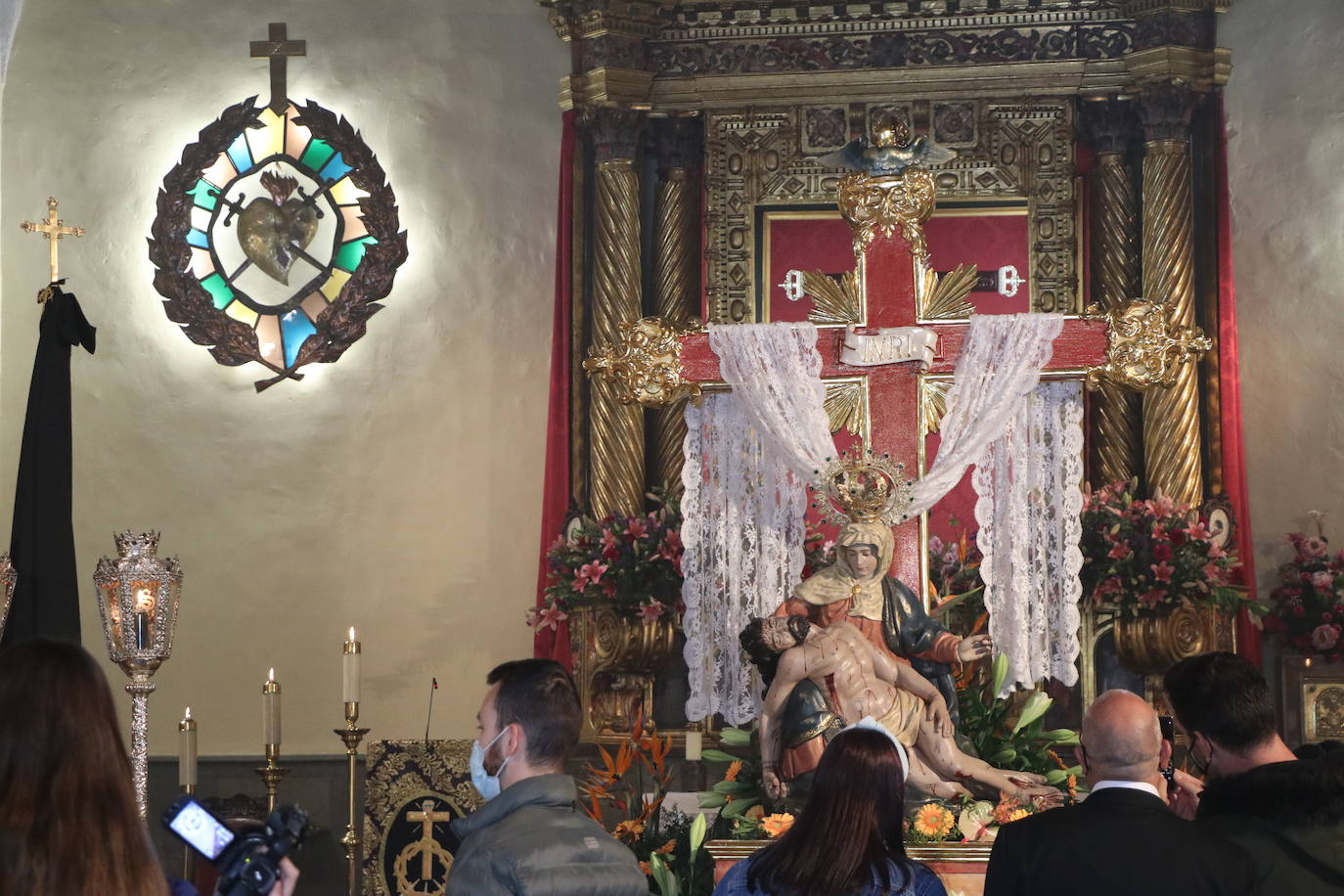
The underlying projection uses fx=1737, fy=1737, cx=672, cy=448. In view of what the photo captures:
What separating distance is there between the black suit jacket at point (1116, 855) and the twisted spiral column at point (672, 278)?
553cm

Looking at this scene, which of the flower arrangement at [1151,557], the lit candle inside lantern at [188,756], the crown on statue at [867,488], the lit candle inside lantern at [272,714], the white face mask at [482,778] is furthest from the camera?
the flower arrangement at [1151,557]

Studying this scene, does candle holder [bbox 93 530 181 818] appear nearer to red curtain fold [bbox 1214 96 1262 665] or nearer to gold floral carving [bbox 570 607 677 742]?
gold floral carving [bbox 570 607 677 742]

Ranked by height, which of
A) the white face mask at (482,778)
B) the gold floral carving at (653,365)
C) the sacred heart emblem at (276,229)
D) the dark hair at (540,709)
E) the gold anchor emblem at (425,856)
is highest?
the sacred heart emblem at (276,229)

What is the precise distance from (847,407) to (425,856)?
2391 millimetres

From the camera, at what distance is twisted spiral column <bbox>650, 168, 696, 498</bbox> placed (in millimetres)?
8898

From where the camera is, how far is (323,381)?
30.3 feet

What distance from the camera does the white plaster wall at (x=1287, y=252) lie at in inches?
338

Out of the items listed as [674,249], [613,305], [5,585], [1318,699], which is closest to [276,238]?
[613,305]

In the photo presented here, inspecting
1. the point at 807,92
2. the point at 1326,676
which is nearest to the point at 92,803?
the point at 1326,676

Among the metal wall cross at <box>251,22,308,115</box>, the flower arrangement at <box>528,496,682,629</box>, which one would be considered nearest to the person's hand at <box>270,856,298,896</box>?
the flower arrangement at <box>528,496,682,629</box>

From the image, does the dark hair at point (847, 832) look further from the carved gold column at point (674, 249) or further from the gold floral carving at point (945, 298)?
the carved gold column at point (674, 249)

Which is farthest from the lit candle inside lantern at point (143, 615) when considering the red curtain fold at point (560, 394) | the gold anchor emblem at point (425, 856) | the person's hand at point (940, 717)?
the red curtain fold at point (560, 394)

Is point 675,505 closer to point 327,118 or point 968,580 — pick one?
point 968,580

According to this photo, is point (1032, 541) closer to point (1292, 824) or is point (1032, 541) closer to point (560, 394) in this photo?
point (560, 394)
